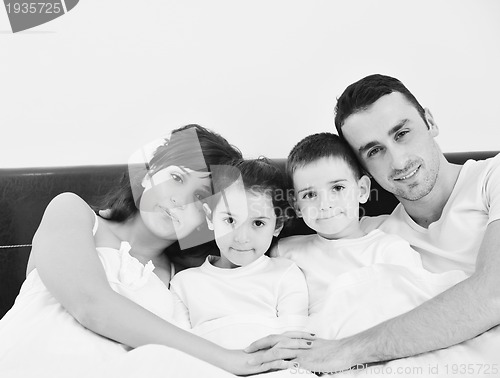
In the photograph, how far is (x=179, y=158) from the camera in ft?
5.20

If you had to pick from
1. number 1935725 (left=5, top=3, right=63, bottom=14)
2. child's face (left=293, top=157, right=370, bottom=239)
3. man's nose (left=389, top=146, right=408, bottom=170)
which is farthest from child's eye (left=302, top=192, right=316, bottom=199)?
number 1935725 (left=5, top=3, right=63, bottom=14)

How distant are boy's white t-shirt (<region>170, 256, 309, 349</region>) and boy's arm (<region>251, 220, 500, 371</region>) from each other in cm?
15

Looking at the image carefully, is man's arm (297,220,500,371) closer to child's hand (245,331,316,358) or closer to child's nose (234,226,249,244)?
child's hand (245,331,316,358)

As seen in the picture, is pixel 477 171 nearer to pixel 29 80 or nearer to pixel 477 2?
pixel 477 2

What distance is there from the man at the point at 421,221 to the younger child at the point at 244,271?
153 millimetres

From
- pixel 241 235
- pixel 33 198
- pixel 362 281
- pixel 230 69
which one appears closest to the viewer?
pixel 362 281

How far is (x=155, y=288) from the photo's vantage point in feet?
4.71

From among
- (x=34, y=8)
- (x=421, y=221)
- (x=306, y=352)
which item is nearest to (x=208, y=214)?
(x=306, y=352)

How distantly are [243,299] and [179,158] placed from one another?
0.45 meters

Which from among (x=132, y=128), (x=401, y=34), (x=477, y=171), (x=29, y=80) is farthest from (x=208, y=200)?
(x=401, y=34)

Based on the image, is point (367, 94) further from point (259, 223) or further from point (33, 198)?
point (33, 198)

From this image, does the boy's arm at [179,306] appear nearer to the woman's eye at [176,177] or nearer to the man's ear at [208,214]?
the man's ear at [208,214]

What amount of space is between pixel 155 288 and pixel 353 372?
0.55 m

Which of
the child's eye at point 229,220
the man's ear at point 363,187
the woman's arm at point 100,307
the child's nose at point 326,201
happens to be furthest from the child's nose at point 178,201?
the man's ear at point 363,187
